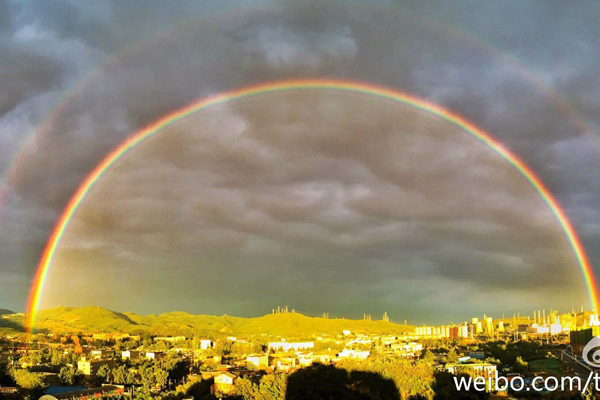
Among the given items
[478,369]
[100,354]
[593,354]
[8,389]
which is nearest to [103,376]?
[8,389]

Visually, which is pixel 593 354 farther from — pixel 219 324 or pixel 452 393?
pixel 219 324

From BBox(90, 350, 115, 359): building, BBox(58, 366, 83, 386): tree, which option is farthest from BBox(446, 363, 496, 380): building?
BBox(90, 350, 115, 359): building

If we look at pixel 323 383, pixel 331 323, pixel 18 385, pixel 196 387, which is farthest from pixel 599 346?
pixel 331 323

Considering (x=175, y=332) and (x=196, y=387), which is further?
(x=175, y=332)

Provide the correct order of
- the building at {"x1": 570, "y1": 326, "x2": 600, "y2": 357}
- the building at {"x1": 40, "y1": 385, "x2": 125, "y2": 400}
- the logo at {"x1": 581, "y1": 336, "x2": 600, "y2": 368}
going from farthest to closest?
the building at {"x1": 570, "y1": 326, "x2": 600, "y2": 357} < the logo at {"x1": 581, "y1": 336, "x2": 600, "y2": 368} < the building at {"x1": 40, "y1": 385, "x2": 125, "y2": 400}

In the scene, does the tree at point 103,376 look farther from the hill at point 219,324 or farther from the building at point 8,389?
the hill at point 219,324

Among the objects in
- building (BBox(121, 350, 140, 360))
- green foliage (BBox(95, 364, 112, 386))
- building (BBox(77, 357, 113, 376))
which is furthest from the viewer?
building (BBox(121, 350, 140, 360))

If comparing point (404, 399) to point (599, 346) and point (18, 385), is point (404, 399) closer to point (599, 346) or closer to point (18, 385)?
point (18, 385)

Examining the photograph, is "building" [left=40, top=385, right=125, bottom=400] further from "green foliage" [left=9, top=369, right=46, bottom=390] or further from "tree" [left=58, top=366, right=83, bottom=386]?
"tree" [left=58, top=366, right=83, bottom=386]

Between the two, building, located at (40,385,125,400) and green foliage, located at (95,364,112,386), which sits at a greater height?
building, located at (40,385,125,400)
